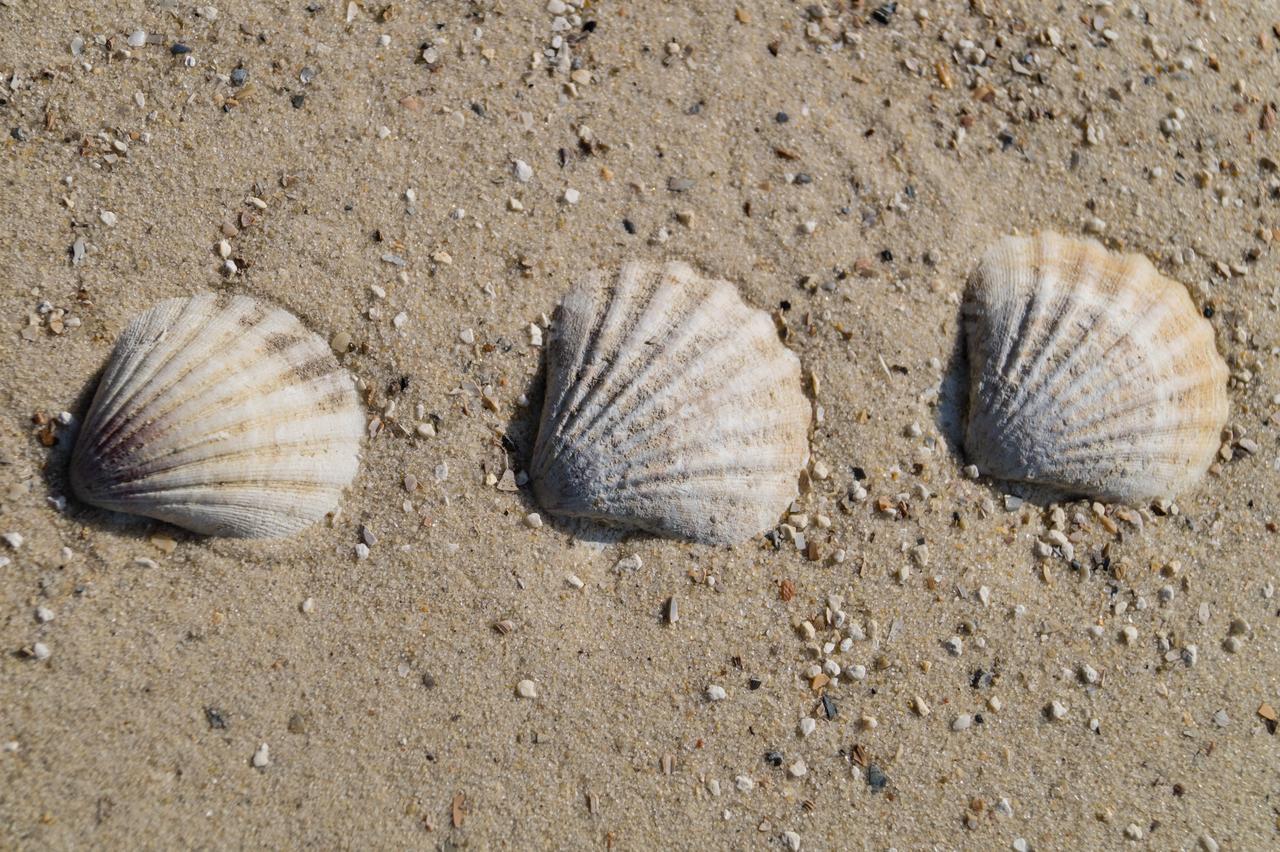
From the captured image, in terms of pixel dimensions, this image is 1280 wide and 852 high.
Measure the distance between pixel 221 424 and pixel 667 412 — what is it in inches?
45.9

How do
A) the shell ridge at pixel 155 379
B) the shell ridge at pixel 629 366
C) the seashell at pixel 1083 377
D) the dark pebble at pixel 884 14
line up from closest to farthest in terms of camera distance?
1. the shell ridge at pixel 155 379
2. the shell ridge at pixel 629 366
3. the seashell at pixel 1083 377
4. the dark pebble at pixel 884 14

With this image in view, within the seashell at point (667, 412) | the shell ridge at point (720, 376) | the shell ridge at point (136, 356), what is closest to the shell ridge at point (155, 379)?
the shell ridge at point (136, 356)

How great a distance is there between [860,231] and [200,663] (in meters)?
2.20

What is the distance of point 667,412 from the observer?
2.56 meters

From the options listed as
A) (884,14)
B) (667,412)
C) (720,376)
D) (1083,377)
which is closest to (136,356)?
(667,412)

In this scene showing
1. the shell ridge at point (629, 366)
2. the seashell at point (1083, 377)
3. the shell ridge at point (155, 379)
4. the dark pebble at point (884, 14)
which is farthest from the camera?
the dark pebble at point (884, 14)

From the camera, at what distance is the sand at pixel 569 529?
7.88 ft

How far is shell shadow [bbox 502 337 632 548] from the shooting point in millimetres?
2602

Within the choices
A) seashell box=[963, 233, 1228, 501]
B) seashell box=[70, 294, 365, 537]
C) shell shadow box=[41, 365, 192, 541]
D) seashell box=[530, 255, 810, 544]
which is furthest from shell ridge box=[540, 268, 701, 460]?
shell shadow box=[41, 365, 192, 541]

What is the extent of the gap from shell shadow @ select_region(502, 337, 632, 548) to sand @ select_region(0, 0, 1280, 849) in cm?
4

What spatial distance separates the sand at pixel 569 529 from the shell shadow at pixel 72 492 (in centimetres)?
1

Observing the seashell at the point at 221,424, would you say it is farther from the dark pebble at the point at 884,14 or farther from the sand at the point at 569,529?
the dark pebble at the point at 884,14

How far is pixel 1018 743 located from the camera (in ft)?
8.80

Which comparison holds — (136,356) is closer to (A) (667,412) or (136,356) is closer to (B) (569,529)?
(B) (569,529)
